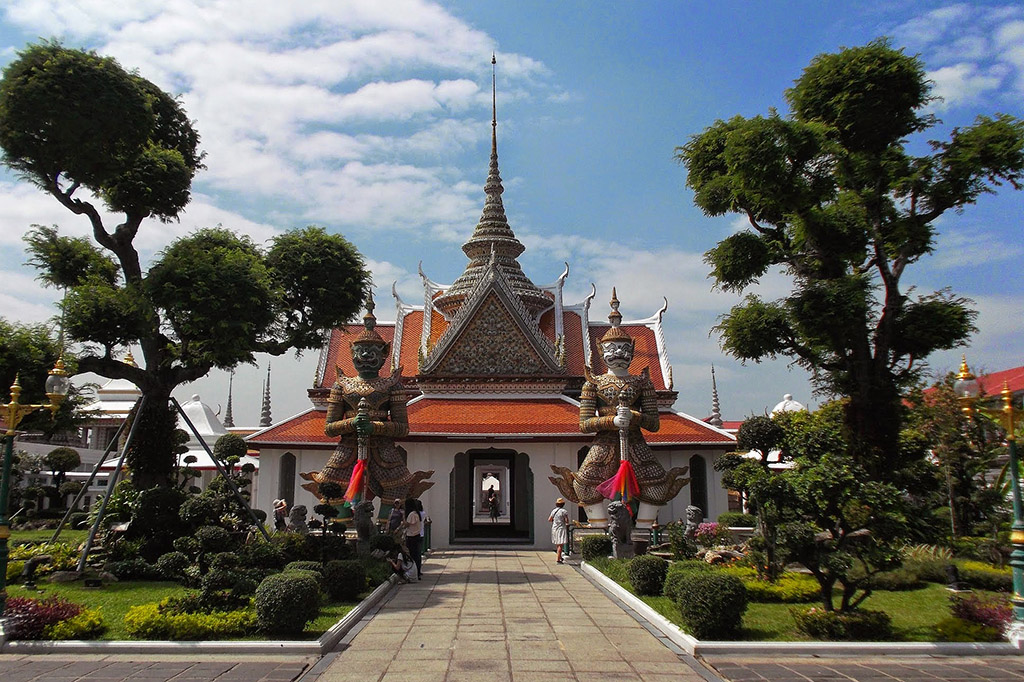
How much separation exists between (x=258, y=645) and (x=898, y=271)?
11.9 m

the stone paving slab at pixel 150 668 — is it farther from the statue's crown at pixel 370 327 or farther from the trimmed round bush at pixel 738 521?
the trimmed round bush at pixel 738 521

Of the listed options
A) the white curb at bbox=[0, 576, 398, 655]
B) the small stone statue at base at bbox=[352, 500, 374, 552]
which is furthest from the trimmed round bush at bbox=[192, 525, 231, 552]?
the white curb at bbox=[0, 576, 398, 655]

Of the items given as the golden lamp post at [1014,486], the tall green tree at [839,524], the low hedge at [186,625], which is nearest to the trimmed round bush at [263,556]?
the low hedge at [186,625]

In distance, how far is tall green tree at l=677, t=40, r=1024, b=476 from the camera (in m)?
12.7

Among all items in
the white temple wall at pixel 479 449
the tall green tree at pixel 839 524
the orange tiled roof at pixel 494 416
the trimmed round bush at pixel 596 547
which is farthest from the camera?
the orange tiled roof at pixel 494 416

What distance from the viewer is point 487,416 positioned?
2048cm

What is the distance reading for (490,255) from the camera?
26.8 meters

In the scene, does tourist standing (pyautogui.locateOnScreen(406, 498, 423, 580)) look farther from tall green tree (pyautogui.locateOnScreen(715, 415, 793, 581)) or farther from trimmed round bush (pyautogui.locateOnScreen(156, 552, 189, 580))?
tall green tree (pyautogui.locateOnScreen(715, 415, 793, 581))

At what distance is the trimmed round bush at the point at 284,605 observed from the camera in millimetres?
7668

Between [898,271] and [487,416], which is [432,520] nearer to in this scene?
[487,416]

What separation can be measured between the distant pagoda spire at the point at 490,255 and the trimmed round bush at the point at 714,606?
17.7m

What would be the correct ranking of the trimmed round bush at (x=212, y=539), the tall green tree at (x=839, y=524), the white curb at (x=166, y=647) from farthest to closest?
the trimmed round bush at (x=212, y=539), the tall green tree at (x=839, y=524), the white curb at (x=166, y=647)

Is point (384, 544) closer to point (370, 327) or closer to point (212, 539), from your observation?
point (212, 539)

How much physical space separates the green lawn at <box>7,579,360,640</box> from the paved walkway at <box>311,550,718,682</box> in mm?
493
